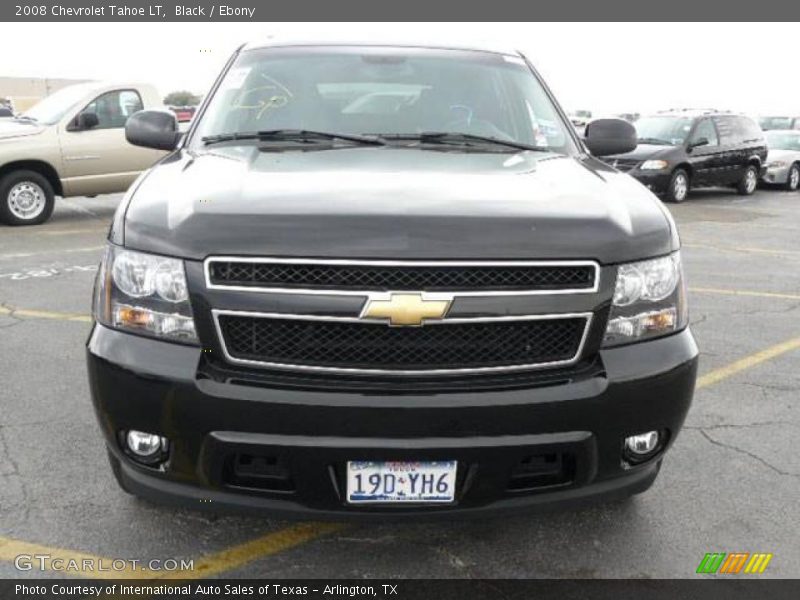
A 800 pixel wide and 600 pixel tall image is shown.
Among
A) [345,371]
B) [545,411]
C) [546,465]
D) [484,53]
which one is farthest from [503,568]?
[484,53]

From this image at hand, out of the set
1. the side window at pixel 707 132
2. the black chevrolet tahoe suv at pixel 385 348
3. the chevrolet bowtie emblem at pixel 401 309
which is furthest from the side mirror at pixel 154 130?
the side window at pixel 707 132

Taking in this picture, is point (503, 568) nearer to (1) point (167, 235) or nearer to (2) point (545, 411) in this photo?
(2) point (545, 411)

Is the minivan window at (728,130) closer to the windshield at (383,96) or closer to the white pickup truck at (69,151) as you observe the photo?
the white pickup truck at (69,151)

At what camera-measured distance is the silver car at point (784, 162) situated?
Result: 64.0 ft

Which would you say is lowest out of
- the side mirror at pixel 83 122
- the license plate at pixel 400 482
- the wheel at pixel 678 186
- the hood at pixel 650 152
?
the wheel at pixel 678 186

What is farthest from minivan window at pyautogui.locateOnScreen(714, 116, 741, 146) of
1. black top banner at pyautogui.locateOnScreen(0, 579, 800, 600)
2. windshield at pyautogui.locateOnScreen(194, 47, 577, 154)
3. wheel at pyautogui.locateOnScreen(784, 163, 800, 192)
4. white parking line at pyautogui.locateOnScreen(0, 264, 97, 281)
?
black top banner at pyautogui.locateOnScreen(0, 579, 800, 600)

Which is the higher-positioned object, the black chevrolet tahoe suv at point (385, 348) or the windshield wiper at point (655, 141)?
→ the black chevrolet tahoe suv at point (385, 348)

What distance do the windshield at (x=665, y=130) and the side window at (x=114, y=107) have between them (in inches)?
374

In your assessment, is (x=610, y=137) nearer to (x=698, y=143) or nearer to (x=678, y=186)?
(x=678, y=186)

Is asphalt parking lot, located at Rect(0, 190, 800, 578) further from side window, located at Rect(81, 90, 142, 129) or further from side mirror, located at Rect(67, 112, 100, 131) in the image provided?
side window, located at Rect(81, 90, 142, 129)

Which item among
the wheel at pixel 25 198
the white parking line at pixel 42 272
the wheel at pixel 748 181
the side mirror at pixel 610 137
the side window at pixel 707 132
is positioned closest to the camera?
the side mirror at pixel 610 137

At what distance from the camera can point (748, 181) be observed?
17828mm

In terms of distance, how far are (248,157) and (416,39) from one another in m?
1.66

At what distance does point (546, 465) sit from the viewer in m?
2.48
